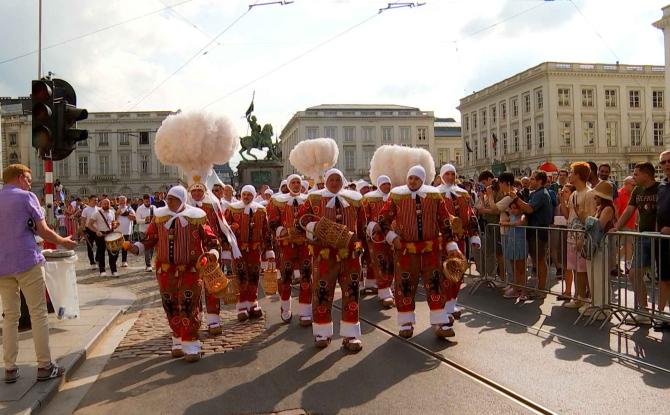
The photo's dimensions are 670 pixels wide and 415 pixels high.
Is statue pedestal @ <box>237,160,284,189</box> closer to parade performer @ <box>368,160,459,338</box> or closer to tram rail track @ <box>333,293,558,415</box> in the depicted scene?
parade performer @ <box>368,160,459,338</box>

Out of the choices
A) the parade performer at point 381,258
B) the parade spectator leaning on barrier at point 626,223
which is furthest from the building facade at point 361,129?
the parade performer at point 381,258

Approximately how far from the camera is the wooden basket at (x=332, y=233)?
678 centimetres

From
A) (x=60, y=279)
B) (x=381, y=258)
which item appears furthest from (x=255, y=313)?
(x=60, y=279)

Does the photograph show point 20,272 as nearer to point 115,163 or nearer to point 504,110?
point 504,110

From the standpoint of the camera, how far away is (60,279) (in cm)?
786

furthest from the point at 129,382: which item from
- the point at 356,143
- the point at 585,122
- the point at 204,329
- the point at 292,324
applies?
the point at 356,143

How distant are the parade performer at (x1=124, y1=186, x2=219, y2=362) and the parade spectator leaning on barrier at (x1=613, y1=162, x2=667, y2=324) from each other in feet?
17.2

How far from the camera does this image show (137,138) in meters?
87.8

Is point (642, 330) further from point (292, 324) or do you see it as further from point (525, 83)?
point (525, 83)

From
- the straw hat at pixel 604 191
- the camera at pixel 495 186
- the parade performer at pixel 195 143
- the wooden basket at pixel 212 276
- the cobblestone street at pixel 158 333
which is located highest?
the parade performer at pixel 195 143

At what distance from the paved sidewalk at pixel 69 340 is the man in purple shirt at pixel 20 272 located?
0.24 m

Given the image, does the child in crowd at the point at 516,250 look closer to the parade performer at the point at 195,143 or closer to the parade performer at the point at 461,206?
the parade performer at the point at 461,206

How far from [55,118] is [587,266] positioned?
25.1ft

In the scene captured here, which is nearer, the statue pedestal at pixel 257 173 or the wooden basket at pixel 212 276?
the wooden basket at pixel 212 276
